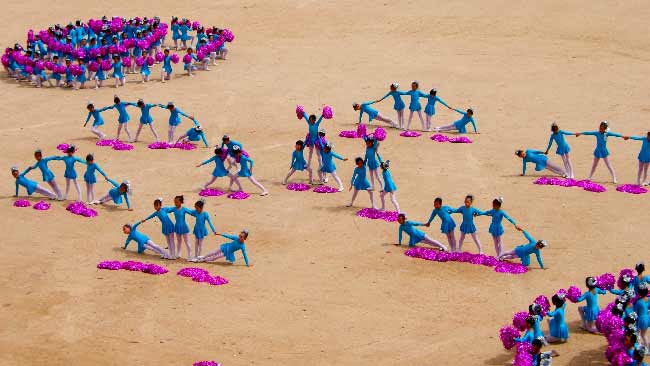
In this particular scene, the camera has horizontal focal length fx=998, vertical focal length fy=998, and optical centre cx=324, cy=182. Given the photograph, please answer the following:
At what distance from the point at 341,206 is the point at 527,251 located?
656 cm

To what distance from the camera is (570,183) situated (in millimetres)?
29547

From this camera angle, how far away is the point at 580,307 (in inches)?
787

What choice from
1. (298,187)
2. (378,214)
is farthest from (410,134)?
(378,214)

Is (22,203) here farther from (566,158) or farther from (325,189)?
(566,158)

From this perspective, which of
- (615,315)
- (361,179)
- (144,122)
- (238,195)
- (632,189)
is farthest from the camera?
(144,122)

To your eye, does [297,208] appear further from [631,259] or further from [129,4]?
[129,4]

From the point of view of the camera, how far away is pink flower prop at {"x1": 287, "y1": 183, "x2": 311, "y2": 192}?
29.5m

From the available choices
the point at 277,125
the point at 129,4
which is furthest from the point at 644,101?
the point at 129,4

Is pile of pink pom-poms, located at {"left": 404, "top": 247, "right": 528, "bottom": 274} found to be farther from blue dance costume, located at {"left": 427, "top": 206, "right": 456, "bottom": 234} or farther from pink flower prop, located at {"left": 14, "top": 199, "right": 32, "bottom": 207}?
pink flower prop, located at {"left": 14, "top": 199, "right": 32, "bottom": 207}

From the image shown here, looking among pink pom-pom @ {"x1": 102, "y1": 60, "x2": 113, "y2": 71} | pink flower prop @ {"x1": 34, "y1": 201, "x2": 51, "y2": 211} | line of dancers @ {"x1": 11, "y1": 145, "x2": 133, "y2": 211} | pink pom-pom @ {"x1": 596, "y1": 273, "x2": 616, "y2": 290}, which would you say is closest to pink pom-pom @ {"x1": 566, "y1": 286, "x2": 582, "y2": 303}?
pink pom-pom @ {"x1": 596, "y1": 273, "x2": 616, "y2": 290}

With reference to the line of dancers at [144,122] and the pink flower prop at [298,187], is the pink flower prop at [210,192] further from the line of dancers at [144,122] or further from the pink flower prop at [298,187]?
the line of dancers at [144,122]

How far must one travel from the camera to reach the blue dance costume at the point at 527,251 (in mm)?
22953

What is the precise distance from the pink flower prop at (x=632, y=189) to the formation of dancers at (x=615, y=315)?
9222 millimetres

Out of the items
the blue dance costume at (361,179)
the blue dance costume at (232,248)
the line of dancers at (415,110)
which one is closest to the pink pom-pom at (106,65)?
the line of dancers at (415,110)
